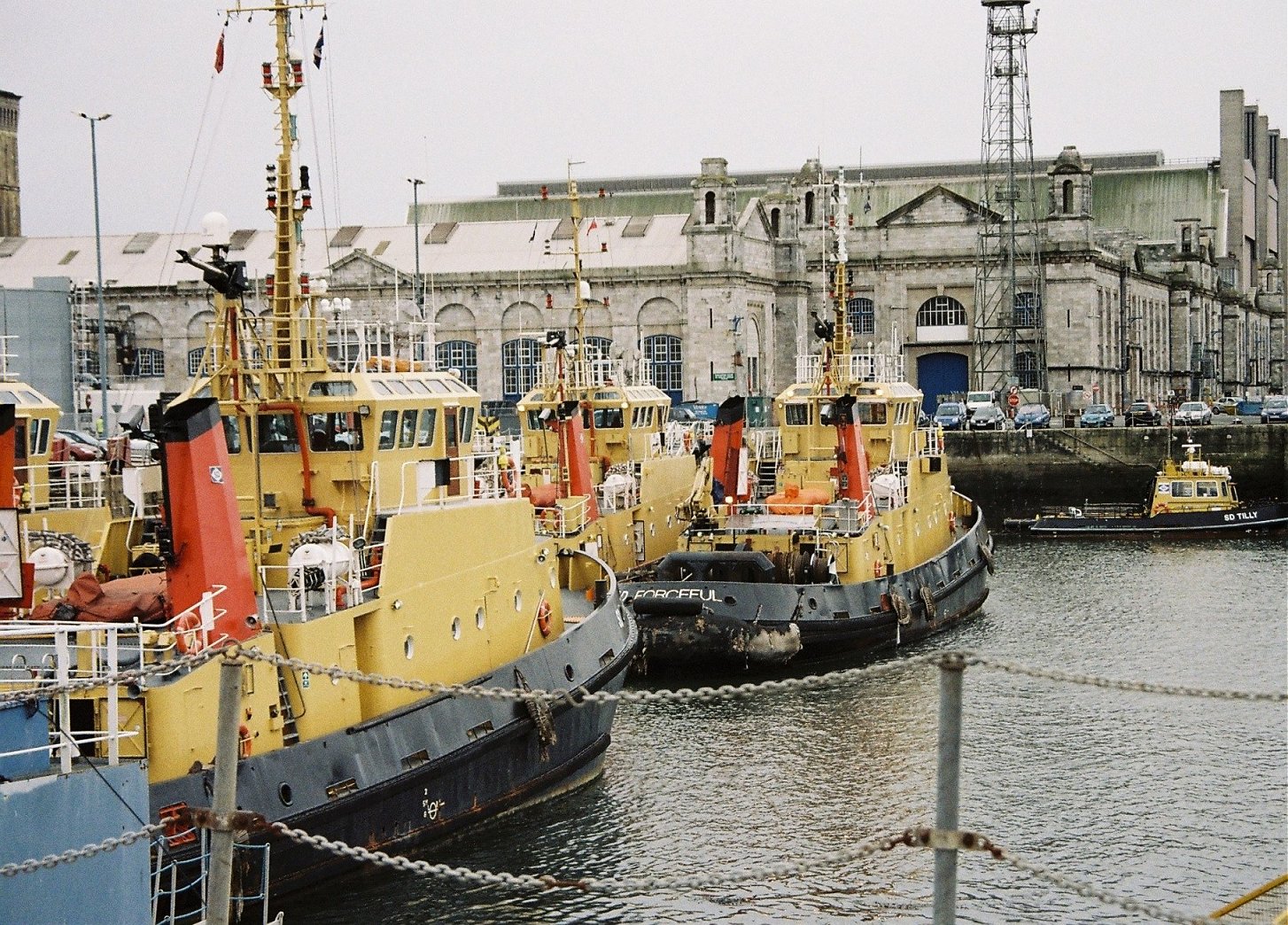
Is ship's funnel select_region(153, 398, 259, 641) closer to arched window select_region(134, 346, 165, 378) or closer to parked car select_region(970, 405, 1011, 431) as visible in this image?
parked car select_region(970, 405, 1011, 431)

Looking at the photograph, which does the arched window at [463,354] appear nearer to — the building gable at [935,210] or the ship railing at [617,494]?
Answer: the building gable at [935,210]

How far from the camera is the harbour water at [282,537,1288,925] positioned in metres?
16.6

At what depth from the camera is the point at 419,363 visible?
21.1 metres

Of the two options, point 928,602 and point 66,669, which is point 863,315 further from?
point 66,669

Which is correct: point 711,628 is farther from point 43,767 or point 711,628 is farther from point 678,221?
point 678,221

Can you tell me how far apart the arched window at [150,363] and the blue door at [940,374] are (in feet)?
113

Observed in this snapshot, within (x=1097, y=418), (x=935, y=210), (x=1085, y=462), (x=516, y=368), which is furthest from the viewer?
(x=935, y=210)

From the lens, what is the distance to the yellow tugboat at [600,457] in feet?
100

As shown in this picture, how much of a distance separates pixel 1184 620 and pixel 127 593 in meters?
24.1

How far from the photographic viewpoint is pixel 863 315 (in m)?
75.1

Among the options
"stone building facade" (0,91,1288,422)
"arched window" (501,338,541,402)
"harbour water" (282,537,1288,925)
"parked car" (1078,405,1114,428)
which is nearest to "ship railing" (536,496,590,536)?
"harbour water" (282,537,1288,925)

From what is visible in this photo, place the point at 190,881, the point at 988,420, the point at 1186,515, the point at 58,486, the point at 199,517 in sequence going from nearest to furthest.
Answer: the point at 190,881, the point at 199,517, the point at 58,486, the point at 1186,515, the point at 988,420

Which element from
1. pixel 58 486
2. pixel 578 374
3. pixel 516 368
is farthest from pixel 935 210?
pixel 58 486

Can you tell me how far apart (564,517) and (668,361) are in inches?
1657
